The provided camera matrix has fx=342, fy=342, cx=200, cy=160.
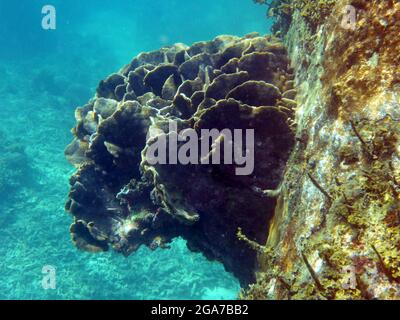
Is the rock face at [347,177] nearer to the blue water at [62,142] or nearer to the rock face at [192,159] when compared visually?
the rock face at [192,159]

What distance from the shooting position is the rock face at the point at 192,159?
4090 millimetres

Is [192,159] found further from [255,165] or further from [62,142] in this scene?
[62,142]

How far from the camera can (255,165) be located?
411 centimetres

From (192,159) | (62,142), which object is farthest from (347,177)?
(62,142)

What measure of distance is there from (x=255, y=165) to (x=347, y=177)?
1.66 meters

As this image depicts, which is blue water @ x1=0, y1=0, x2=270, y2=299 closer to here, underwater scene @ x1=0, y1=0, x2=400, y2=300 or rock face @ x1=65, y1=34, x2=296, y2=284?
underwater scene @ x1=0, y1=0, x2=400, y2=300

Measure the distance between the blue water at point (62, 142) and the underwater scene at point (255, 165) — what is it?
0.11 metres

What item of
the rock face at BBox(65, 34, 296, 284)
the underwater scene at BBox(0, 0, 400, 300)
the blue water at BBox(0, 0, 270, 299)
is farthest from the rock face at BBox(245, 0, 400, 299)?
the blue water at BBox(0, 0, 270, 299)

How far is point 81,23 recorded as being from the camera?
42.8 metres

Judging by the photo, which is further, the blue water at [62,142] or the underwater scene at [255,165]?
the blue water at [62,142]

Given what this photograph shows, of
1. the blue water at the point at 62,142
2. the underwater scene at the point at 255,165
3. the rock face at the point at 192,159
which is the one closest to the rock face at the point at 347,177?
the underwater scene at the point at 255,165

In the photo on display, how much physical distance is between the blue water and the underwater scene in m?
0.11
